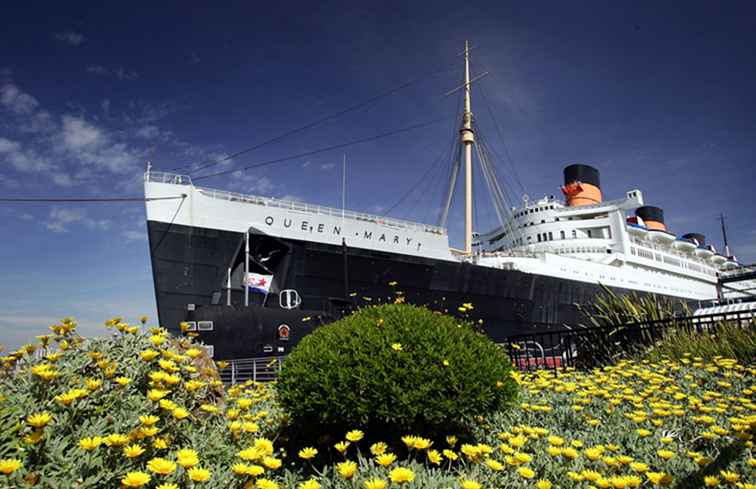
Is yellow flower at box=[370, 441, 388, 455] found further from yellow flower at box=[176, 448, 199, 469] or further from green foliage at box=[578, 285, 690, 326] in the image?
green foliage at box=[578, 285, 690, 326]

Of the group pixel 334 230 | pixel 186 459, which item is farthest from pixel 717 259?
Answer: pixel 186 459

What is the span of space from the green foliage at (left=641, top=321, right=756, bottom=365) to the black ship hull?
6.81 m

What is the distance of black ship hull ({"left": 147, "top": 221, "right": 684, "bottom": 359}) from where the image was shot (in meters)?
11.0

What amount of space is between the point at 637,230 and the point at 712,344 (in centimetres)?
3011

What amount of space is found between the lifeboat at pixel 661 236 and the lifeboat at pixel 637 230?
1.98ft

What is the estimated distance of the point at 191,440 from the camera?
9.29ft

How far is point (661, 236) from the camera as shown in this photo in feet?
114

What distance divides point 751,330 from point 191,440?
8382 mm

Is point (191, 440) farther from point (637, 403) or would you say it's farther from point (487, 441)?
point (637, 403)

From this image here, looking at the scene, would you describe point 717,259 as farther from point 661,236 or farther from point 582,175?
point 582,175

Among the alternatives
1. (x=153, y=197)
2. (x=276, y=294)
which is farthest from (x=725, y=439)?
(x=153, y=197)

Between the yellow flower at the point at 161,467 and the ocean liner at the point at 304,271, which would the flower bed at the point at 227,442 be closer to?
the yellow flower at the point at 161,467

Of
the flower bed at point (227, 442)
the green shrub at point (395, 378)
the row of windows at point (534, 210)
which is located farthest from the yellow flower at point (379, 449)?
the row of windows at point (534, 210)

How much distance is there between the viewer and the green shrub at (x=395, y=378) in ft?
10.2
